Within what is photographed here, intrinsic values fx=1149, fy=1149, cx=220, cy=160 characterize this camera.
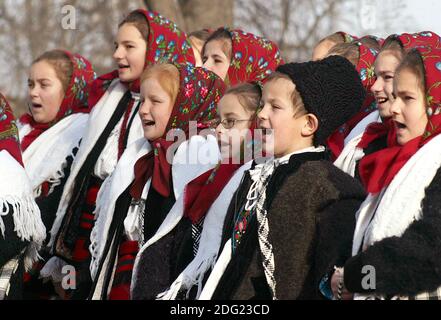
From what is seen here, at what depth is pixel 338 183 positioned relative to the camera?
14.8 feet

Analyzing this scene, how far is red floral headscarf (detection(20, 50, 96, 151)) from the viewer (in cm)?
746

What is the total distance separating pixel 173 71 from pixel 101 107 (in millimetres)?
986

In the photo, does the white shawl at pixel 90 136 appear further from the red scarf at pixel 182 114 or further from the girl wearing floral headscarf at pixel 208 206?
the girl wearing floral headscarf at pixel 208 206

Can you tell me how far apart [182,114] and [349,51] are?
38.0 inches

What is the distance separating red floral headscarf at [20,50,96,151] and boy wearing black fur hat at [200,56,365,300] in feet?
9.31

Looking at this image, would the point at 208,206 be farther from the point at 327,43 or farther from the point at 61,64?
the point at 61,64

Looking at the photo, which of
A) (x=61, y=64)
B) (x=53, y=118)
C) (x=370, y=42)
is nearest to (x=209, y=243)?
(x=370, y=42)

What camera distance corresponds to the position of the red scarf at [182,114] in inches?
225

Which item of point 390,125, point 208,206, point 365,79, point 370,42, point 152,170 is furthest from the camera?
point 370,42

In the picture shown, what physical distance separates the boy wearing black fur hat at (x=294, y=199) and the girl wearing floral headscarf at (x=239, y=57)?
2.12m

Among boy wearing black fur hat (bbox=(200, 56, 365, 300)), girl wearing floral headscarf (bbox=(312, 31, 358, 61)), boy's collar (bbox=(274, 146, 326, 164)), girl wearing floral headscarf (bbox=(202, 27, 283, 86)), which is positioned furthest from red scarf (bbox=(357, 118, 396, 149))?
girl wearing floral headscarf (bbox=(202, 27, 283, 86))

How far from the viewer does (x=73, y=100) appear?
7.50 m

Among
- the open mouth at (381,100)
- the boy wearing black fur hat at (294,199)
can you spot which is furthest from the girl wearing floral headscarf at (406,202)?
the open mouth at (381,100)
